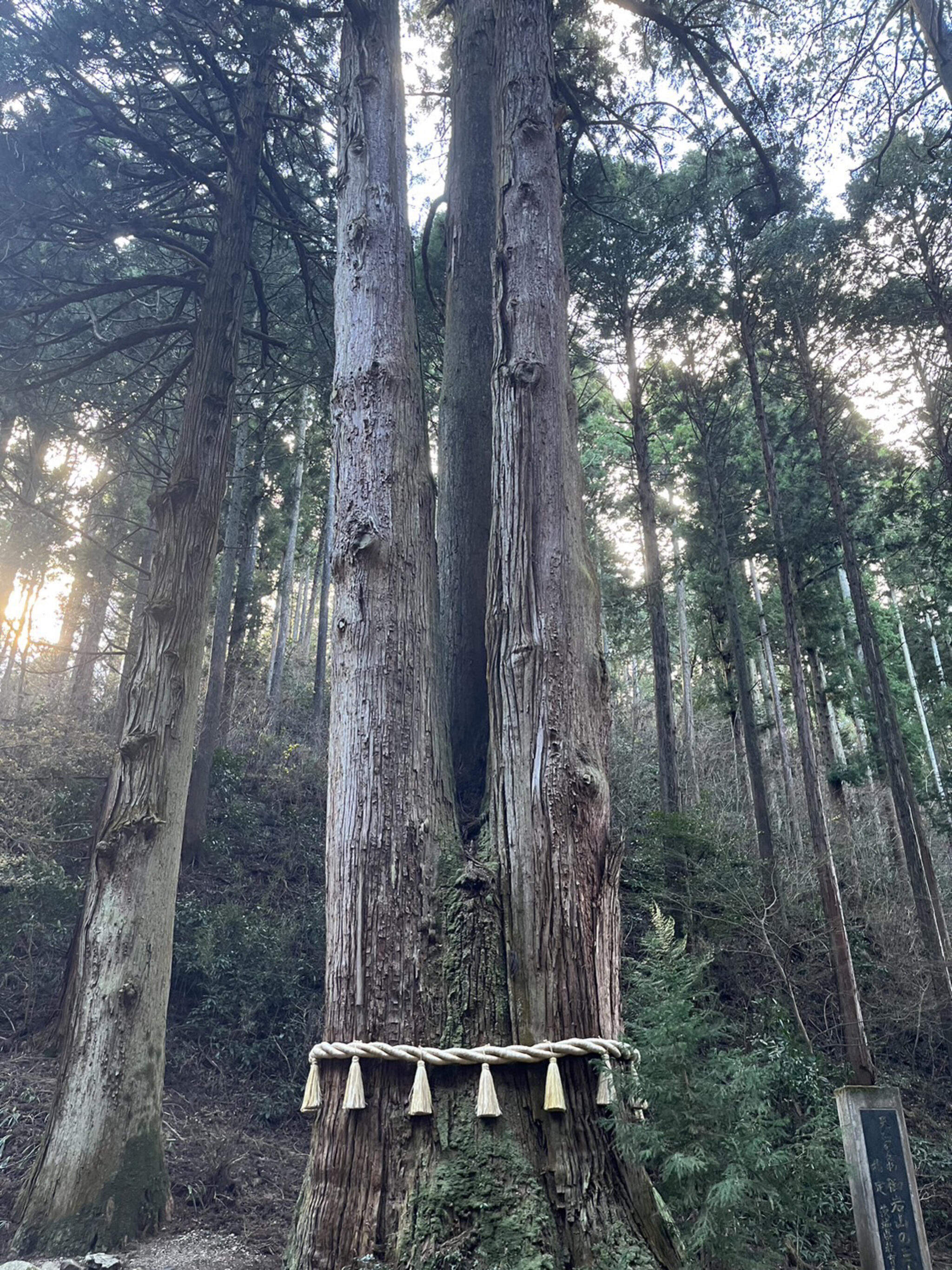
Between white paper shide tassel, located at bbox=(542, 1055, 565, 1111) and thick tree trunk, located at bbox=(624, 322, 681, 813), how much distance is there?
9.36m

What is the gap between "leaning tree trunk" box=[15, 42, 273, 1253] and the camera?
3900 millimetres

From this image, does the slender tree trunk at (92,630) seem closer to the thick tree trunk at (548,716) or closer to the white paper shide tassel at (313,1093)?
the thick tree trunk at (548,716)

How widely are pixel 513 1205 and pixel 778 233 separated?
506 inches

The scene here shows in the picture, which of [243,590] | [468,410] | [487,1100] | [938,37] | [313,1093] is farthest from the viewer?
[243,590]

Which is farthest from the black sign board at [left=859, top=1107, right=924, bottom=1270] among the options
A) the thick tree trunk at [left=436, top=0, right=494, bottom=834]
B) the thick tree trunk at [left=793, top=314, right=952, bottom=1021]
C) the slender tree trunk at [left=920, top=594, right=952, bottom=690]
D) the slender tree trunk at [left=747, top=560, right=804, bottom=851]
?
the slender tree trunk at [left=920, top=594, right=952, bottom=690]

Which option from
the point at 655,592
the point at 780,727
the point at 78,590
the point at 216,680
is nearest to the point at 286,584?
the point at 78,590

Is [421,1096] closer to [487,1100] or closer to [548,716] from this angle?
[487,1100]

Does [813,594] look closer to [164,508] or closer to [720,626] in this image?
[720,626]

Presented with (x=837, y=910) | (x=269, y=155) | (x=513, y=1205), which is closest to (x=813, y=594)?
(x=837, y=910)

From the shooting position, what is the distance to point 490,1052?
2291 millimetres

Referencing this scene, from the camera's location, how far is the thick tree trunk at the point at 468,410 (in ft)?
11.7

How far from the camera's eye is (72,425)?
932 centimetres

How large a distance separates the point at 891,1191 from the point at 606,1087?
1480 mm

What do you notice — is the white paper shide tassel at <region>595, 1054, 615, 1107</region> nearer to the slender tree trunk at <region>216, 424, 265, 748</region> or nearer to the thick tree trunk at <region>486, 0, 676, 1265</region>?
the thick tree trunk at <region>486, 0, 676, 1265</region>
